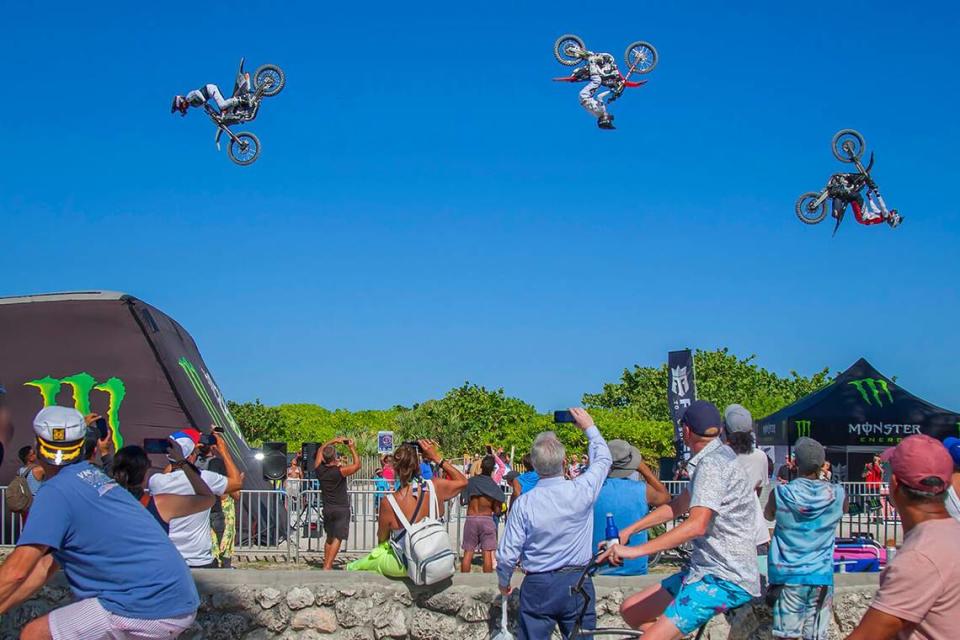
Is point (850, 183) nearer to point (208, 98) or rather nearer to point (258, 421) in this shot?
point (208, 98)

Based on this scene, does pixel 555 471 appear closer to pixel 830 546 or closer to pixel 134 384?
pixel 830 546

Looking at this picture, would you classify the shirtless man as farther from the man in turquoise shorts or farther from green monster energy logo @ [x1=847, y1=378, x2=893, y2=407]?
green monster energy logo @ [x1=847, y1=378, x2=893, y2=407]

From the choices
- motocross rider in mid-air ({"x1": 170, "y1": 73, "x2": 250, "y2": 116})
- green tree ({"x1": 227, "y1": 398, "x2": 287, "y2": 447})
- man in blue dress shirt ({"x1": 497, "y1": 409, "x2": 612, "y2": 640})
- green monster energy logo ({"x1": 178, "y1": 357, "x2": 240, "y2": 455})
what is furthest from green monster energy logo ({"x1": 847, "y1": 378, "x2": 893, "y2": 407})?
green tree ({"x1": 227, "y1": 398, "x2": 287, "y2": 447})

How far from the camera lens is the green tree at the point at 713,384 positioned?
64.8 meters

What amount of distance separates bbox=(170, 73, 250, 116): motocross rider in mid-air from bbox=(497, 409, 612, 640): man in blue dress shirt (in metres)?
9.36

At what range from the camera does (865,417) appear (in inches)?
802

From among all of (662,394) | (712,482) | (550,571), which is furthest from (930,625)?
(662,394)

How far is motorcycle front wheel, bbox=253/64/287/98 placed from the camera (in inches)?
539

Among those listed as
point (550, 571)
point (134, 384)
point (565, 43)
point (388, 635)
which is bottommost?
point (388, 635)

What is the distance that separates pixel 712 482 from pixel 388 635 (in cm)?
251

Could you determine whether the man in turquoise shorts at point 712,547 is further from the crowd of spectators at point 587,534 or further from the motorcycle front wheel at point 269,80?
the motorcycle front wheel at point 269,80

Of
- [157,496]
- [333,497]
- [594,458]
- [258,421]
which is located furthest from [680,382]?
[258,421]

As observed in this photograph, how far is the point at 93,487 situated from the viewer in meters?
4.27

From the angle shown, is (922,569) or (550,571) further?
(550,571)
